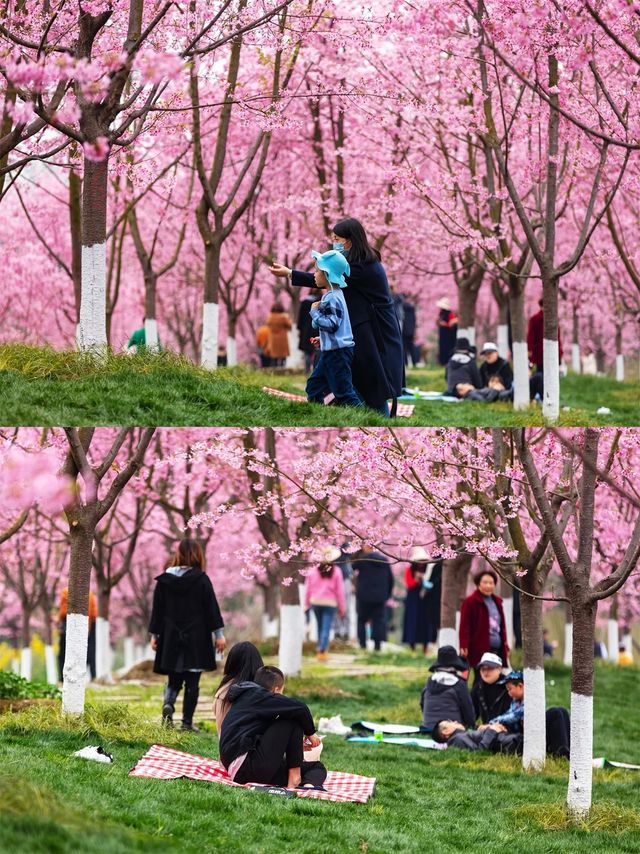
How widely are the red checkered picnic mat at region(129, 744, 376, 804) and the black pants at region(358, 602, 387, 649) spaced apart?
10.8 meters

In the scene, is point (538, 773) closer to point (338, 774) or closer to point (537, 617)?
point (537, 617)

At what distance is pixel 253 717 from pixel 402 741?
3.57 m

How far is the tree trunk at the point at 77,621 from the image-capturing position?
9.72 metres

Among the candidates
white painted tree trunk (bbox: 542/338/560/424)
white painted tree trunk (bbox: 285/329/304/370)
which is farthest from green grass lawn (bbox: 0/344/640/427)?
white painted tree trunk (bbox: 285/329/304/370)

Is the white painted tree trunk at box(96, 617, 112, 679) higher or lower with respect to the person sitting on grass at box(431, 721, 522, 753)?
lower

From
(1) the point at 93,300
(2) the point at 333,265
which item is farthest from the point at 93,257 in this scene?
(2) the point at 333,265

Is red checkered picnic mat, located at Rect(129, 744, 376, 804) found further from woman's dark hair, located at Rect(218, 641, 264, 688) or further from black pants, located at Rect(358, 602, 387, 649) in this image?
black pants, located at Rect(358, 602, 387, 649)

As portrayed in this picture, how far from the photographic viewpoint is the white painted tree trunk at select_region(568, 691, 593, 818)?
8039 mm

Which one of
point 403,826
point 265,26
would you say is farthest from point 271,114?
point 403,826

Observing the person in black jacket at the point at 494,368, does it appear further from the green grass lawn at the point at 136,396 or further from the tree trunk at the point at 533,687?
the tree trunk at the point at 533,687

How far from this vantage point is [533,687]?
981cm

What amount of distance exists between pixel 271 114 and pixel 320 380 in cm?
362

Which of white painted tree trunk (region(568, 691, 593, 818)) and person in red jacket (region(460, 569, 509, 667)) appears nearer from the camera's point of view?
white painted tree trunk (region(568, 691, 593, 818))

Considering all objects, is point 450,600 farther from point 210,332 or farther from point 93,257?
point 93,257
